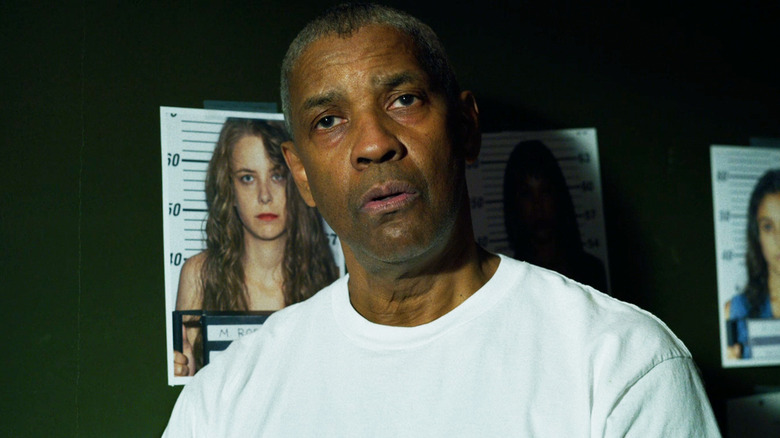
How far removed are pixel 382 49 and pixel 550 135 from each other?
0.56 m

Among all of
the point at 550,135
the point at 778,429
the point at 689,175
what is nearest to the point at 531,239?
the point at 550,135

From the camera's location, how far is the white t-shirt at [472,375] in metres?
0.90

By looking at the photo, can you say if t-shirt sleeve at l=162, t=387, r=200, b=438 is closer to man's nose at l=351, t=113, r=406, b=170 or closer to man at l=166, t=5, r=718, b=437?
man at l=166, t=5, r=718, b=437

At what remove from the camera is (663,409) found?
0.88 metres

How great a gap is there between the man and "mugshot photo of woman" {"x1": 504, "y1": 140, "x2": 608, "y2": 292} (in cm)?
31

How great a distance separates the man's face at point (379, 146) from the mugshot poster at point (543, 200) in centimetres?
36

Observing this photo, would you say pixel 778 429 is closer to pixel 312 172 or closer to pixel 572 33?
pixel 572 33

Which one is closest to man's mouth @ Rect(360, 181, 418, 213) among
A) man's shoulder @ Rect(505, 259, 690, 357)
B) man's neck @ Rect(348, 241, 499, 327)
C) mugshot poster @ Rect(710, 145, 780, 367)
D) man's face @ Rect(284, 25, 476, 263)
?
man's face @ Rect(284, 25, 476, 263)

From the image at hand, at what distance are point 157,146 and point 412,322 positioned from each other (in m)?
0.56

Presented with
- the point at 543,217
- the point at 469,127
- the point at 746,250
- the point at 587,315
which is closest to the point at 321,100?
the point at 469,127

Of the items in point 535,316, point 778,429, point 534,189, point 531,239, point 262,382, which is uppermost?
point 534,189

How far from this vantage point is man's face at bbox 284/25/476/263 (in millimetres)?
1010

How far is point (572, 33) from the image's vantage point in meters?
1.54

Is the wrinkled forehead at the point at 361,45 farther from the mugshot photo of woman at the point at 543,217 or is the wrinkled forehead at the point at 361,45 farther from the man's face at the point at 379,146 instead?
the mugshot photo of woman at the point at 543,217
